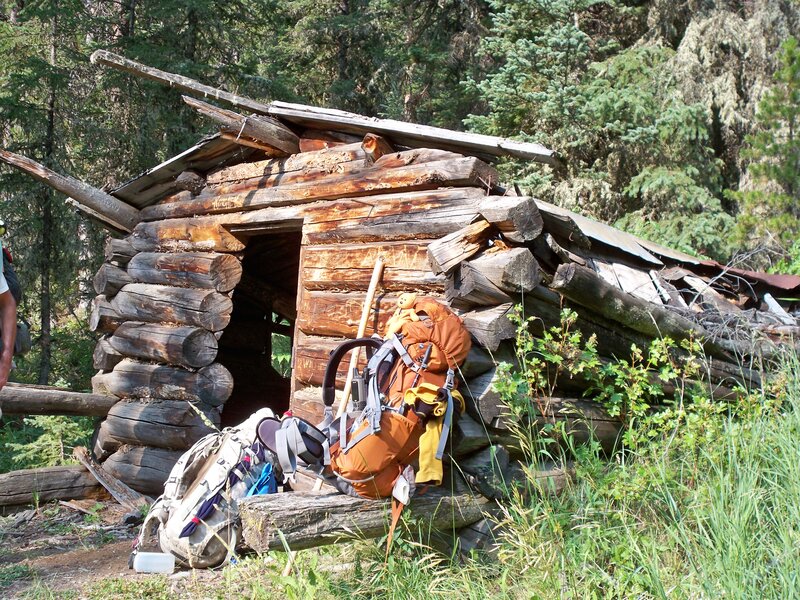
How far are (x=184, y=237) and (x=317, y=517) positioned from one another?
526 cm

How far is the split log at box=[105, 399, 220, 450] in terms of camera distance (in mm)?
7742

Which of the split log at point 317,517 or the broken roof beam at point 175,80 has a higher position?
the broken roof beam at point 175,80

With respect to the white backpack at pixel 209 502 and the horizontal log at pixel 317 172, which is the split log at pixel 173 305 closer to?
the horizontal log at pixel 317 172

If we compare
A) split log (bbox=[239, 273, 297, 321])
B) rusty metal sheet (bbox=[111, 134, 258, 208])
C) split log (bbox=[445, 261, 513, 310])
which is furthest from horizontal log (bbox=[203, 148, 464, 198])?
split log (bbox=[239, 273, 297, 321])

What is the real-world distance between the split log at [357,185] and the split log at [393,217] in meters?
0.08

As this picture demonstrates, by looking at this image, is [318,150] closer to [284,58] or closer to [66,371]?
[66,371]

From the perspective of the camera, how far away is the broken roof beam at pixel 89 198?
8016 millimetres

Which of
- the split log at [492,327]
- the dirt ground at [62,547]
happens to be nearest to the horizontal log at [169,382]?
the dirt ground at [62,547]

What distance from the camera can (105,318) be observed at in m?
9.12

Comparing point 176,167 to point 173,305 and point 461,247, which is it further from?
point 461,247

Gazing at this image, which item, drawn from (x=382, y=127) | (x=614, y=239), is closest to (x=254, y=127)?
(x=382, y=127)

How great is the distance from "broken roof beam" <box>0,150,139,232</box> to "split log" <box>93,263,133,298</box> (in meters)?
0.56

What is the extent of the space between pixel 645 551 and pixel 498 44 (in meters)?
12.1

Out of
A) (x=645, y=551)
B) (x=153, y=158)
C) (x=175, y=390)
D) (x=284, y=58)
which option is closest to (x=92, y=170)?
(x=153, y=158)
